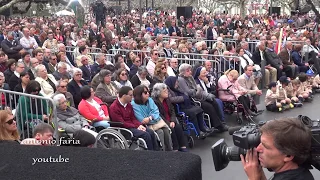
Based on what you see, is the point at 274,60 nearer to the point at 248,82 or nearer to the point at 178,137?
the point at 248,82

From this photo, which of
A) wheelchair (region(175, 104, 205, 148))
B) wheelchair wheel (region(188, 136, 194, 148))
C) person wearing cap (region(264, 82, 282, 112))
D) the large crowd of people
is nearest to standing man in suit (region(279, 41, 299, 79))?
the large crowd of people

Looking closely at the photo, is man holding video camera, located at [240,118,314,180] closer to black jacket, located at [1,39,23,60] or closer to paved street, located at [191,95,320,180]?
paved street, located at [191,95,320,180]

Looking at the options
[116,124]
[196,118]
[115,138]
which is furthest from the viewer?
[196,118]

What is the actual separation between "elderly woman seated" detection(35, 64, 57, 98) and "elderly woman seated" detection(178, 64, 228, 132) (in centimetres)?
217

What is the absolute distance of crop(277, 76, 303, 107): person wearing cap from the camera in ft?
33.7

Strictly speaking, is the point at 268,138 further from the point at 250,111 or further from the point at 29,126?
the point at 250,111

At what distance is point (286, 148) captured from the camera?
7.02 ft

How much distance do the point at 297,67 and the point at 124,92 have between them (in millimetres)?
7694

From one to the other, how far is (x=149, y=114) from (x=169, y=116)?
0.54m

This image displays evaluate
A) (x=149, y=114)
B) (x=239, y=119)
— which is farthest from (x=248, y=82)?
(x=149, y=114)

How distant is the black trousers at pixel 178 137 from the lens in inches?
279

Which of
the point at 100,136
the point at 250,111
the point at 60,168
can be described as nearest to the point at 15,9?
the point at 250,111

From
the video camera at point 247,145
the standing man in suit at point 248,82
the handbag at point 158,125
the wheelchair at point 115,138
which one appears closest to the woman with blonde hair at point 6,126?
the wheelchair at point 115,138

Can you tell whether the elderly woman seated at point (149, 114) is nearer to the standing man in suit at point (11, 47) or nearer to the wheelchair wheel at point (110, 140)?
the wheelchair wheel at point (110, 140)
